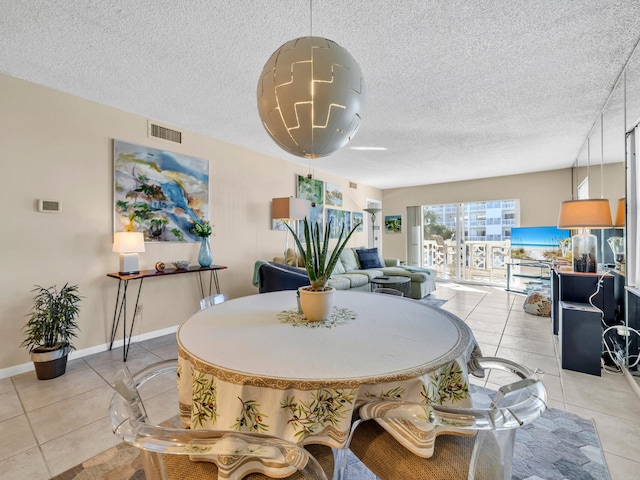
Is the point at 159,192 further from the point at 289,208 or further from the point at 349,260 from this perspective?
the point at 349,260

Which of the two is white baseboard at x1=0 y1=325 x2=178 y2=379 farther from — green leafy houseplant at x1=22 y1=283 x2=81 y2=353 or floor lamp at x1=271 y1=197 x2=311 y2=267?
floor lamp at x1=271 y1=197 x2=311 y2=267

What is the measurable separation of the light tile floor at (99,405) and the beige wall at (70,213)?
15.7 inches

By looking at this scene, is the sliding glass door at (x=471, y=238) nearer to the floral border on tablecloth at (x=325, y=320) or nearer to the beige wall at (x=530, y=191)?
the beige wall at (x=530, y=191)

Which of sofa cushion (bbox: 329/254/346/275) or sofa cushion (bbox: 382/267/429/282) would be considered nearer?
sofa cushion (bbox: 329/254/346/275)

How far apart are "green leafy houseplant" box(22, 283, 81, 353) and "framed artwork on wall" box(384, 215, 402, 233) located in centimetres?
669

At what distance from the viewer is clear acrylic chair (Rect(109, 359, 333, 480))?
598mm

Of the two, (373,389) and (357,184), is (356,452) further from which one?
(357,184)

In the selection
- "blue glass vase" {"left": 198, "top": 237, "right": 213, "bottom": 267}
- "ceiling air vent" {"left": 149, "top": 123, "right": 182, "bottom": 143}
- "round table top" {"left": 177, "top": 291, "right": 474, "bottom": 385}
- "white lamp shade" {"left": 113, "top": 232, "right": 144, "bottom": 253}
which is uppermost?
"ceiling air vent" {"left": 149, "top": 123, "right": 182, "bottom": 143}

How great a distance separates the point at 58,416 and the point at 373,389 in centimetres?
220

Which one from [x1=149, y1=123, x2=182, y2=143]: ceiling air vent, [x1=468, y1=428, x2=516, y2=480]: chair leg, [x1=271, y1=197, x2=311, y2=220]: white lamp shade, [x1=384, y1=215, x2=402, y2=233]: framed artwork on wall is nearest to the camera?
[x1=468, y1=428, x2=516, y2=480]: chair leg

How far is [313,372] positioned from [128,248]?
259cm

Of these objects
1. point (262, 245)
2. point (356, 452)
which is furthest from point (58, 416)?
point (262, 245)

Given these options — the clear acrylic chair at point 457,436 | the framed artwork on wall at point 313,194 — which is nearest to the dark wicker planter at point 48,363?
the clear acrylic chair at point 457,436

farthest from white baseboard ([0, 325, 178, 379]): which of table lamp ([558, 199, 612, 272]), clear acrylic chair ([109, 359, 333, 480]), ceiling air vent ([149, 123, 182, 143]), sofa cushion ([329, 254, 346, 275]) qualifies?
table lamp ([558, 199, 612, 272])
